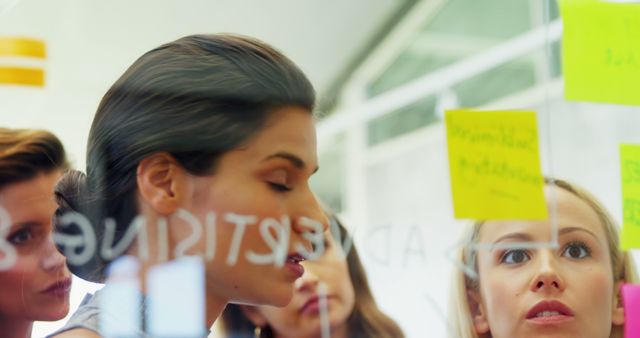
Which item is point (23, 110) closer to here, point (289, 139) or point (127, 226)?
point (127, 226)

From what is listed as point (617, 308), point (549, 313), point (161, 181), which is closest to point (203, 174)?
point (161, 181)

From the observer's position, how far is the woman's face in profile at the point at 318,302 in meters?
1.24

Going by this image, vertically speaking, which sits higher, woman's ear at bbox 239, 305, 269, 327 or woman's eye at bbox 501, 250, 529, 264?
woman's eye at bbox 501, 250, 529, 264

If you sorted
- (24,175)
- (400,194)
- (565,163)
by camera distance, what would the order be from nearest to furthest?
(24,175)
(400,194)
(565,163)

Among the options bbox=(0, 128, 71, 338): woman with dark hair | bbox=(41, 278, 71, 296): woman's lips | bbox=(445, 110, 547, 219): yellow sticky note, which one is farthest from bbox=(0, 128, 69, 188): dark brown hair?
bbox=(445, 110, 547, 219): yellow sticky note

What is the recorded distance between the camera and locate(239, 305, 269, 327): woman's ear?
119 cm

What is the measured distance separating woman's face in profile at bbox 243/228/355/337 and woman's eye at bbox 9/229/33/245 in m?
0.31

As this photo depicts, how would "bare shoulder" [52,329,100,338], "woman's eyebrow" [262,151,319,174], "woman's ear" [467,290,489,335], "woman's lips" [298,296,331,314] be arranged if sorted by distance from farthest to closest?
"woman's ear" [467,290,489,335] → "woman's lips" [298,296,331,314] → "woman's eyebrow" [262,151,319,174] → "bare shoulder" [52,329,100,338]

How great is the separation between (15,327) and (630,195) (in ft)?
2.94

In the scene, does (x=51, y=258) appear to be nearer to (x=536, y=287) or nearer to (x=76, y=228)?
(x=76, y=228)

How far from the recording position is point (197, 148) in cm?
111

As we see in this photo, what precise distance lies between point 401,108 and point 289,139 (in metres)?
0.27

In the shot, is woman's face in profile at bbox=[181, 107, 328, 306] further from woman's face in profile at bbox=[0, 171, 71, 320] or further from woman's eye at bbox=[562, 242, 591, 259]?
woman's eye at bbox=[562, 242, 591, 259]

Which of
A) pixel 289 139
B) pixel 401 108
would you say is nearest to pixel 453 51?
pixel 401 108
